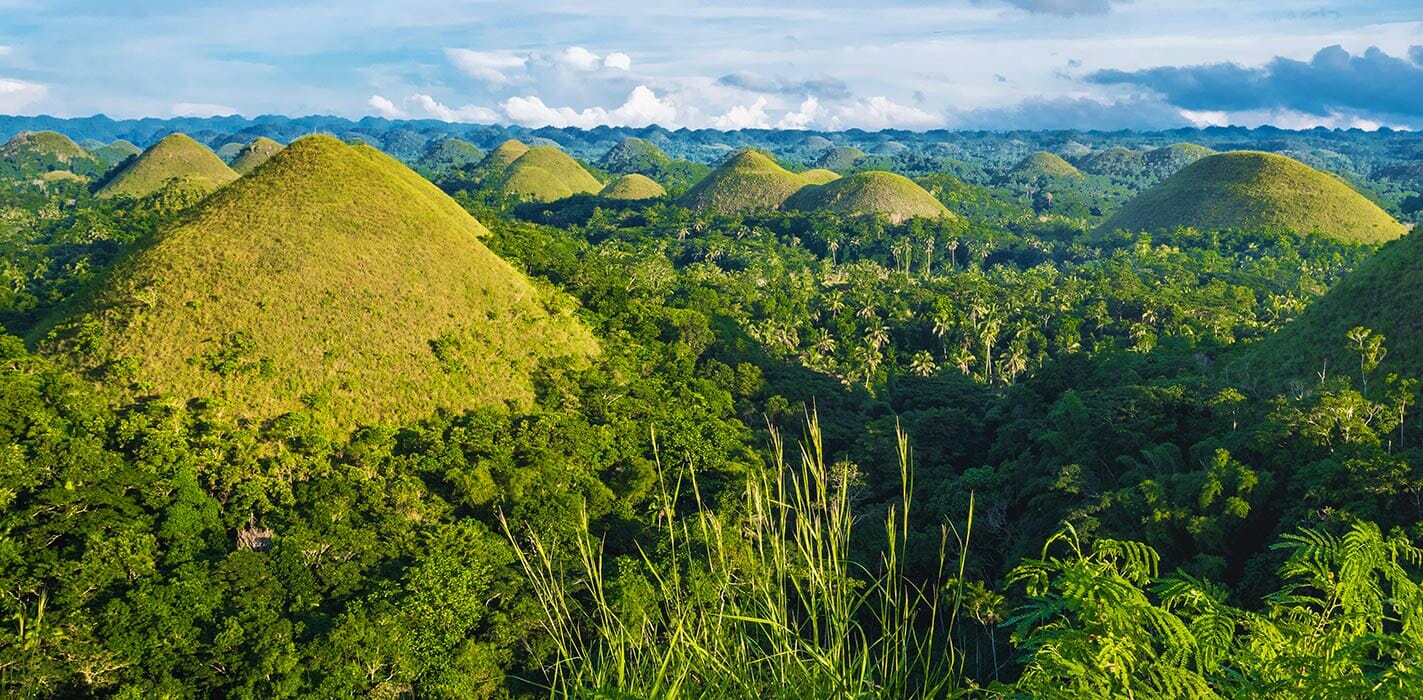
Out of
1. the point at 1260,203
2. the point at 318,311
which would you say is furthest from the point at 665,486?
the point at 1260,203

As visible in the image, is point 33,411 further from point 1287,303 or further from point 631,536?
point 1287,303

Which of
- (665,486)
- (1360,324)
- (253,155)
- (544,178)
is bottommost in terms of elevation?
(1360,324)

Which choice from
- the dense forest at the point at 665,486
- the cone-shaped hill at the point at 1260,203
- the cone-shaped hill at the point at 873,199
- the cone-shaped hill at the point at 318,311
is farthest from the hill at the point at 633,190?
the cone-shaped hill at the point at 318,311

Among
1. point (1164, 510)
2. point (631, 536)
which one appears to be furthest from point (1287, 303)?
point (631, 536)

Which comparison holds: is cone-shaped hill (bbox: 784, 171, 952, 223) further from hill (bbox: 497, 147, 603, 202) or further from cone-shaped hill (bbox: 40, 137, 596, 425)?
cone-shaped hill (bbox: 40, 137, 596, 425)

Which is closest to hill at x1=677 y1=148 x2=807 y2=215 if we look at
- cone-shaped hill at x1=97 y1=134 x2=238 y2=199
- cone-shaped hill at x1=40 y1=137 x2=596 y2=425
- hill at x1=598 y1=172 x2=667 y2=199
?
hill at x1=598 y1=172 x2=667 y2=199

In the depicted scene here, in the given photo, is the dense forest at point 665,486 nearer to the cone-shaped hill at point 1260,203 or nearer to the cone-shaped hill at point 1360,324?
the cone-shaped hill at point 1360,324

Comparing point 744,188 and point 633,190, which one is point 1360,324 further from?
point 633,190
